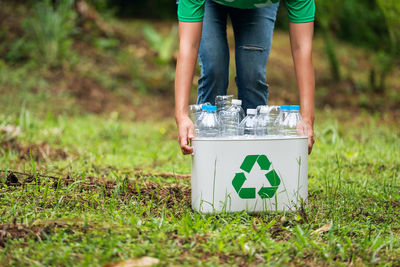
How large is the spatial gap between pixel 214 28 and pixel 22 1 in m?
6.97

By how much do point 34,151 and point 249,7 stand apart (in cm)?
215

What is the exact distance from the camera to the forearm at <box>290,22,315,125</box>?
244 cm

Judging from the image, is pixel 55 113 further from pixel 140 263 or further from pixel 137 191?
pixel 140 263

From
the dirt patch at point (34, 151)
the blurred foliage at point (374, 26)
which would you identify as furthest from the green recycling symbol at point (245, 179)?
the blurred foliage at point (374, 26)

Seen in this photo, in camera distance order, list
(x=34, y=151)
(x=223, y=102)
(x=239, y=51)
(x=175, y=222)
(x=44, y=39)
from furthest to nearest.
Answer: (x=44, y=39) < (x=34, y=151) < (x=239, y=51) < (x=223, y=102) < (x=175, y=222)

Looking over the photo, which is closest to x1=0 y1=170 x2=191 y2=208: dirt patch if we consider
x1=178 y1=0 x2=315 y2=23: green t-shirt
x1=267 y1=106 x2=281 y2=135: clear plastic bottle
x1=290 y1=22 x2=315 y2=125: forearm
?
x1=267 y1=106 x2=281 y2=135: clear plastic bottle

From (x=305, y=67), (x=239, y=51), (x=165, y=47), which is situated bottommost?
(x=305, y=67)

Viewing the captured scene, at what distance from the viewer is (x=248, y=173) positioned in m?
2.15

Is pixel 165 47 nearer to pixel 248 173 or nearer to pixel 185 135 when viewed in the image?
pixel 185 135

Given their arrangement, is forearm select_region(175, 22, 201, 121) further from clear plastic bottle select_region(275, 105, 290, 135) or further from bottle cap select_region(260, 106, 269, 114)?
clear plastic bottle select_region(275, 105, 290, 135)

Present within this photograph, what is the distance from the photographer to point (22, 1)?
8.52 meters

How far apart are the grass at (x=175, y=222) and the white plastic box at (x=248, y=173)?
70mm

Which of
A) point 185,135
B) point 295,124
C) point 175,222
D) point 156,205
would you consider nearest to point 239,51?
point 295,124

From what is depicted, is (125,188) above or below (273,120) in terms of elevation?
below
